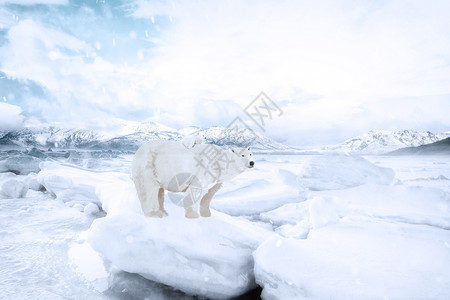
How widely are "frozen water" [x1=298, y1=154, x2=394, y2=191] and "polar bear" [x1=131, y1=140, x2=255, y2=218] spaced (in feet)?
18.9

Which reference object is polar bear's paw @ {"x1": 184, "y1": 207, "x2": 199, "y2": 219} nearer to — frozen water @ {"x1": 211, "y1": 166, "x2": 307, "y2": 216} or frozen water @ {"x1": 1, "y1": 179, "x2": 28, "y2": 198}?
frozen water @ {"x1": 211, "y1": 166, "x2": 307, "y2": 216}

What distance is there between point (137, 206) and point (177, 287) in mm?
1116

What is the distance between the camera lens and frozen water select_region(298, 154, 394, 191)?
7.61 m

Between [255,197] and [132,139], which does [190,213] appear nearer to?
[255,197]

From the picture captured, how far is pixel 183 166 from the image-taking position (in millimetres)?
2621

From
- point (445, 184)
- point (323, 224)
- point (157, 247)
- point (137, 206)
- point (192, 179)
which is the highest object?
point (192, 179)

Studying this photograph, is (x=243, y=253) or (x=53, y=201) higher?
(x=243, y=253)

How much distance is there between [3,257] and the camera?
3.15 metres

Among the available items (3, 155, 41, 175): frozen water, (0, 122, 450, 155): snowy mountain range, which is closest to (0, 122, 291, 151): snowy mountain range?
(0, 122, 450, 155): snowy mountain range

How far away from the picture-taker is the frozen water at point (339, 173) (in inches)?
299

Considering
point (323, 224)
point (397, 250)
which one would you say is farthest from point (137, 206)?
point (397, 250)

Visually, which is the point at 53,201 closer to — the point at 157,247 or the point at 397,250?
the point at 157,247

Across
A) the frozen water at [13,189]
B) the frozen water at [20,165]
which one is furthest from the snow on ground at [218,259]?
the frozen water at [20,165]

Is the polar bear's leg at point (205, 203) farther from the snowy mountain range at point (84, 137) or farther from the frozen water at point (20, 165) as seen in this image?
the snowy mountain range at point (84, 137)
